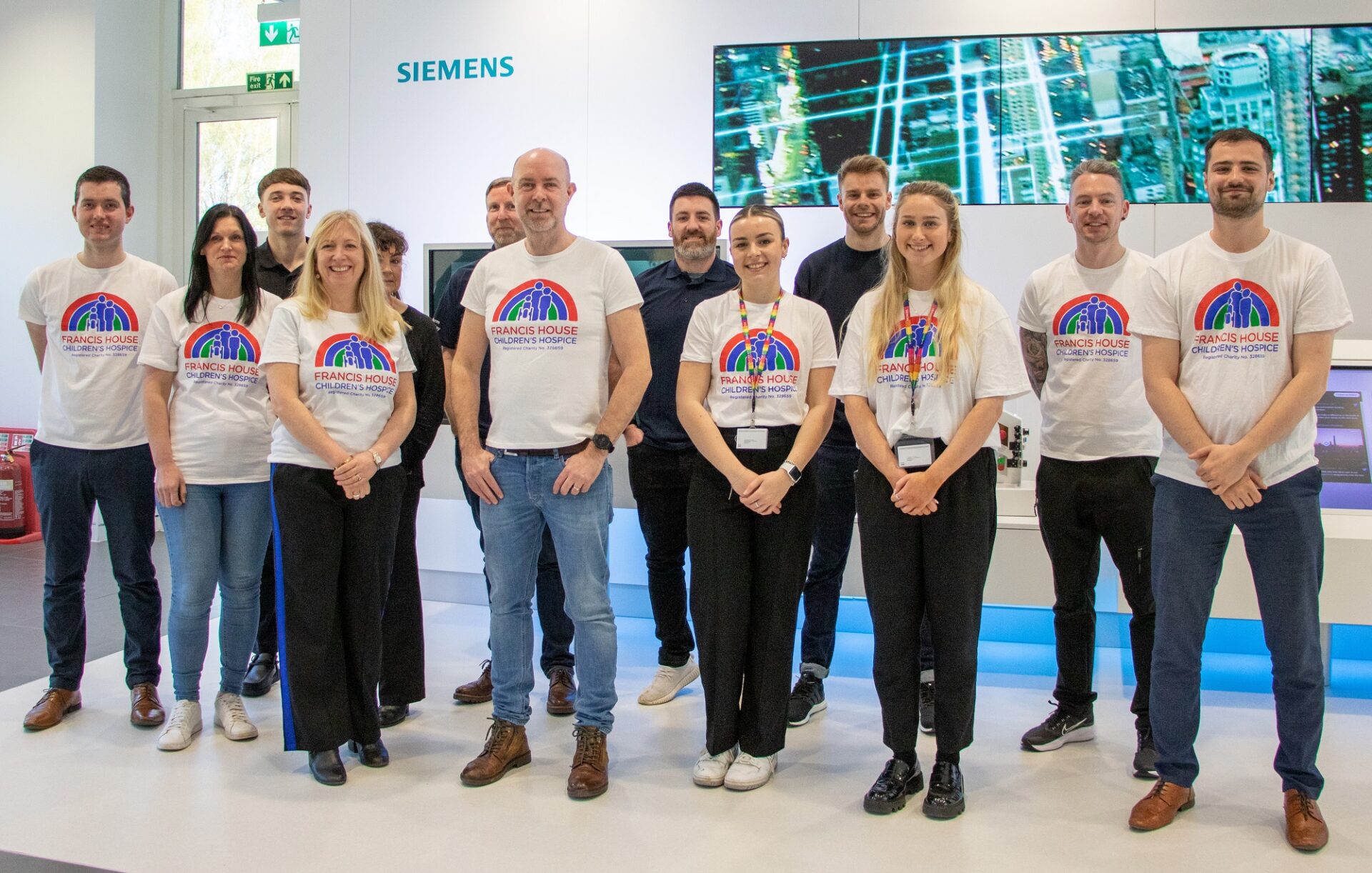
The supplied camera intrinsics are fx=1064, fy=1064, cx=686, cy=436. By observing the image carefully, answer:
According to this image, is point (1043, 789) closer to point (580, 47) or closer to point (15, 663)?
point (15, 663)

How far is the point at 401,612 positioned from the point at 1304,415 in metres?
2.54

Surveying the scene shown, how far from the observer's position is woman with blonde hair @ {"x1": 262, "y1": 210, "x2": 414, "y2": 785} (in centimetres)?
282

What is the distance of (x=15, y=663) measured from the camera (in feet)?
13.4

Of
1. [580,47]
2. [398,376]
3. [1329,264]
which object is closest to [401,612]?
[398,376]

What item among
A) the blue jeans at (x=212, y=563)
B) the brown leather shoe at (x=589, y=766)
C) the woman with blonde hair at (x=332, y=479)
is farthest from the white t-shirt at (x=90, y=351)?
the brown leather shoe at (x=589, y=766)

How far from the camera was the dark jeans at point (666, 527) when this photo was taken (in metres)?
3.60

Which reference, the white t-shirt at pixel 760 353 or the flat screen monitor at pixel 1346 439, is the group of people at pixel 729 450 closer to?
the white t-shirt at pixel 760 353

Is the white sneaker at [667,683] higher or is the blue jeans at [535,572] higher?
the blue jeans at [535,572]

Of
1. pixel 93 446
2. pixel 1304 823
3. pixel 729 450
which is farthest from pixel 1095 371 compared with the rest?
pixel 93 446

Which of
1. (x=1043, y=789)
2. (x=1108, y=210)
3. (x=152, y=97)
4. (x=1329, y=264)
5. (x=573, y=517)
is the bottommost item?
(x=1043, y=789)

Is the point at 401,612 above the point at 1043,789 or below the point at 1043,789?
above

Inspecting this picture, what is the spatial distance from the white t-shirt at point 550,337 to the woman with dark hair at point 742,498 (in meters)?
0.25

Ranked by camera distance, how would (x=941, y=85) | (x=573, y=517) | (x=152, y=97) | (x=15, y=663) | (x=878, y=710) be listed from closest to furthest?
(x=573, y=517)
(x=878, y=710)
(x=15, y=663)
(x=941, y=85)
(x=152, y=97)

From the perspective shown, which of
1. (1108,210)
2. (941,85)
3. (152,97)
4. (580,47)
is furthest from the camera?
(152,97)
